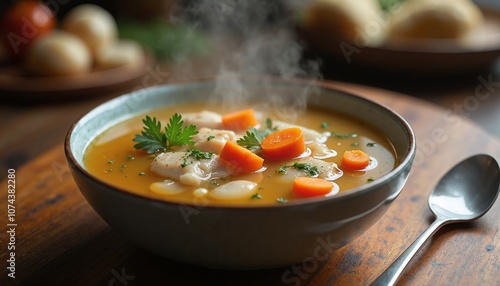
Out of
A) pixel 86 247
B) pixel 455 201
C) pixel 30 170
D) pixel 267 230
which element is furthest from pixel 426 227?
pixel 30 170

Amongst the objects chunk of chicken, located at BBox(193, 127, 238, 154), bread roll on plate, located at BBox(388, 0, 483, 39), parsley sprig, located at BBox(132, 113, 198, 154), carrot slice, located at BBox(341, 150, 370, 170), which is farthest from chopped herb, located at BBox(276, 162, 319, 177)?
bread roll on plate, located at BBox(388, 0, 483, 39)

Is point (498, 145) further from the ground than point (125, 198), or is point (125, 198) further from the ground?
point (125, 198)

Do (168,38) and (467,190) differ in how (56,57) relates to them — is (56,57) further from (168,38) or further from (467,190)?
(467,190)

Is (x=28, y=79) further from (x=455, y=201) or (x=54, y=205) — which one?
(x=455, y=201)

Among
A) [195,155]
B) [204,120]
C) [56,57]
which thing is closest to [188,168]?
[195,155]

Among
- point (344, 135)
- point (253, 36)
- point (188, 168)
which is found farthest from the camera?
point (253, 36)

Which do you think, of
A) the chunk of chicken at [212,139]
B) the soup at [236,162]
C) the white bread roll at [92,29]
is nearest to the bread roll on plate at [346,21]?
the white bread roll at [92,29]
